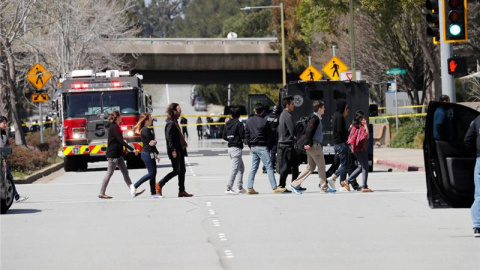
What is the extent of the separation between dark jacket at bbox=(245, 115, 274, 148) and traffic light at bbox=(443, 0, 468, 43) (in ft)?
12.9

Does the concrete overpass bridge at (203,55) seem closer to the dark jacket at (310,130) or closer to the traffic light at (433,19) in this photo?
the traffic light at (433,19)

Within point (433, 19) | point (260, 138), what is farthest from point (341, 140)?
point (433, 19)

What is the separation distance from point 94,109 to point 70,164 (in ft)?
7.64

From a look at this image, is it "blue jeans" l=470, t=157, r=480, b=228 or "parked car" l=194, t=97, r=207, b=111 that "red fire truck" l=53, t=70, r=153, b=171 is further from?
"parked car" l=194, t=97, r=207, b=111

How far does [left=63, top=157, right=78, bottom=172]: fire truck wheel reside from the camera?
3575 centimetres

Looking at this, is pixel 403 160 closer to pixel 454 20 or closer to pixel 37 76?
pixel 454 20

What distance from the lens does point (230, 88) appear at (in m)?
130

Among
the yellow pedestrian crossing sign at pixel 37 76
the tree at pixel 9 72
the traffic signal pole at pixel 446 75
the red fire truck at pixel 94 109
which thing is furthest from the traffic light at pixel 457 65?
the yellow pedestrian crossing sign at pixel 37 76

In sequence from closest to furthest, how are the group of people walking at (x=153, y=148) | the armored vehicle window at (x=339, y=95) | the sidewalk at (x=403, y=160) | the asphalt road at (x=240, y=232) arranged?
the asphalt road at (x=240, y=232) → the group of people walking at (x=153, y=148) → the sidewalk at (x=403, y=160) → the armored vehicle window at (x=339, y=95)

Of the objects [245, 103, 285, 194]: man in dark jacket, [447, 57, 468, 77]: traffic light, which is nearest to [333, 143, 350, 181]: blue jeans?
[245, 103, 285, 194]: man in dark jacket

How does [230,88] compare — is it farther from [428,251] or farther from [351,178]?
[428,251]

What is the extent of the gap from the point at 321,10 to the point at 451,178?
3278 centimetres

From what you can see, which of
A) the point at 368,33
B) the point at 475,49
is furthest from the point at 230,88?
the point at 475,49

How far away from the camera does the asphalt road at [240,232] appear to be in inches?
475
